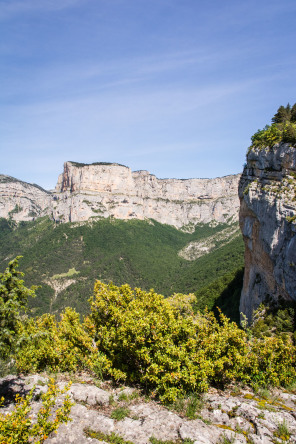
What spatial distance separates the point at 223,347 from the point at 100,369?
6449 millimetres

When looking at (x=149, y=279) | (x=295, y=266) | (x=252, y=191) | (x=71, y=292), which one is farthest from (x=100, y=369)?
(x=149, y=279)

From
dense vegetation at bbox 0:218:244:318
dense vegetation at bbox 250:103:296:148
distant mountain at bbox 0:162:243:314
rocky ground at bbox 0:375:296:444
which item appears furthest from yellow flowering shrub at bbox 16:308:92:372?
dense vegetation at bbox 0:218:244:318

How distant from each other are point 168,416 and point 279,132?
113 ft

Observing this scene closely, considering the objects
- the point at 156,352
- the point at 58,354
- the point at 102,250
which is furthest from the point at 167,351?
the point at 102,250

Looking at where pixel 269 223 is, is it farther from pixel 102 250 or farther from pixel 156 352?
pixel 102 250

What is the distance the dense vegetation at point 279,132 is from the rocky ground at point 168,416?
1091 inches

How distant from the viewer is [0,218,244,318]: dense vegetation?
102625mm

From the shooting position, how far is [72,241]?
15325 cm

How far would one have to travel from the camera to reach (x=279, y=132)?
33.9 metres

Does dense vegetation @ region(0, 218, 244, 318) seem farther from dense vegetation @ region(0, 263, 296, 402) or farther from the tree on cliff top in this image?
dense vegetation @ region(0, 263, 296, 402)

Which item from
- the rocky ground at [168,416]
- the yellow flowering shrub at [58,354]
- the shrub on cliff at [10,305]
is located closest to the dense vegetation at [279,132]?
the rocky ground at [168,416]

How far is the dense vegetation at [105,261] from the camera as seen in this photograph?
10262 cm

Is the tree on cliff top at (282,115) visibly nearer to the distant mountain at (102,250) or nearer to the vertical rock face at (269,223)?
the vertical rock face at (269,223)

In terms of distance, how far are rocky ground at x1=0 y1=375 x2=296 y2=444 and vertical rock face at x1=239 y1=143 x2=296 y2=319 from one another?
1766cm
